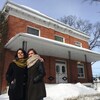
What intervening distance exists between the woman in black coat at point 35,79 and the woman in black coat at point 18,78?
0.14 m

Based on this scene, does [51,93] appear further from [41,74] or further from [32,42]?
[41,74]

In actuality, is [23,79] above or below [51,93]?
above

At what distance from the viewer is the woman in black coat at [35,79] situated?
4262mm

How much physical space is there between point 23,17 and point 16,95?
42.7 feet

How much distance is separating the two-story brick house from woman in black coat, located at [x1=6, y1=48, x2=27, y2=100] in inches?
267

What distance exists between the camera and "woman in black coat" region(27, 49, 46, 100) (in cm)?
426

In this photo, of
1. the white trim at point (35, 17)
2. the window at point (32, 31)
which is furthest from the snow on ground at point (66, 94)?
the white trim at point (35, 17)

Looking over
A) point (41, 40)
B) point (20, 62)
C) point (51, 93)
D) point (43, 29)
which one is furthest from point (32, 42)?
point (20, 62)

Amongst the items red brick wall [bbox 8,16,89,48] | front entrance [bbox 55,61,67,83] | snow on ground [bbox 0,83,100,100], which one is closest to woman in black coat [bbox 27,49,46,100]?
snow on ground [bbox 0,83,100,100]

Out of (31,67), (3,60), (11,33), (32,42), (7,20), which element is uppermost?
(7,20)

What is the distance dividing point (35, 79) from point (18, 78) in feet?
1.40

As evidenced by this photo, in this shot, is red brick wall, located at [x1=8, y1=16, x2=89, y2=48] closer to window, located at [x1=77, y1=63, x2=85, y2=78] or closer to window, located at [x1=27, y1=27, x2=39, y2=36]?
window, located at [x1=27, y1=27, x2=39, y2=36]

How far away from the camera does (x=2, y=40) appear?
14.4m

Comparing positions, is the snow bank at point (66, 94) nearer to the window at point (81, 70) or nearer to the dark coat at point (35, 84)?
the dark coat at point (35, 84)
